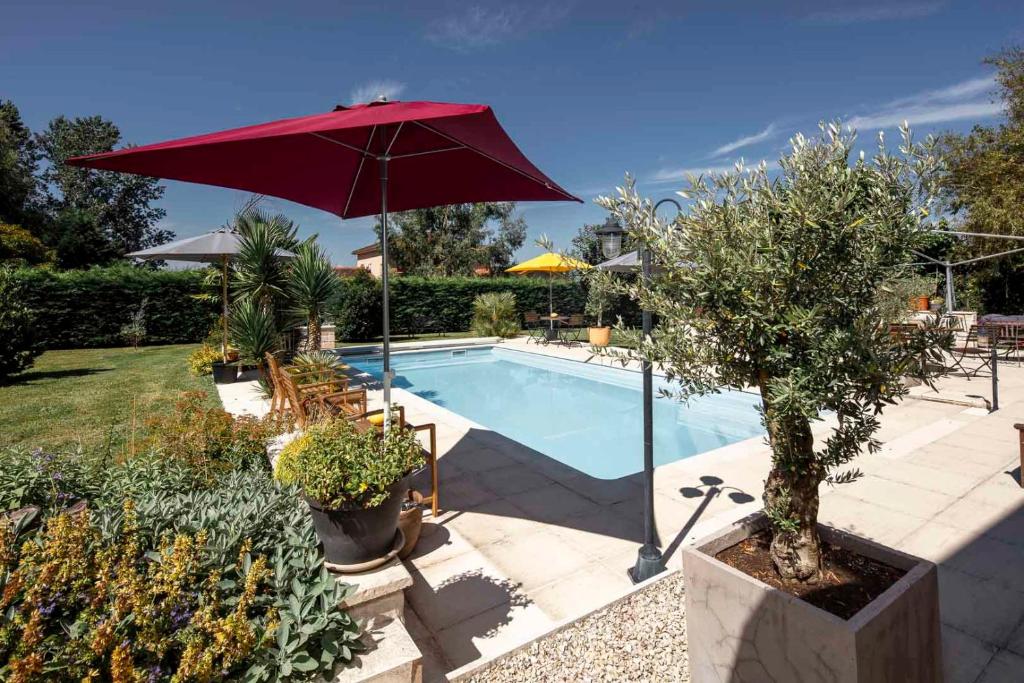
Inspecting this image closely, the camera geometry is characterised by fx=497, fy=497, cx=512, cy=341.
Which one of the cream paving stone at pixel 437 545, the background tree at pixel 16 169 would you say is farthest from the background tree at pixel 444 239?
the cream paving stone at pixel 437 545

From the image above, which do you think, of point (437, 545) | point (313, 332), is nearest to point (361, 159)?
point (437, 545)

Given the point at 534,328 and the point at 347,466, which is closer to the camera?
the point at 347,466

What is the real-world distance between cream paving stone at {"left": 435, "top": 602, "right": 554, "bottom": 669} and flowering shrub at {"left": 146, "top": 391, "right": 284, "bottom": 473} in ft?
6.99

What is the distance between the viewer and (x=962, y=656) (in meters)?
2.20

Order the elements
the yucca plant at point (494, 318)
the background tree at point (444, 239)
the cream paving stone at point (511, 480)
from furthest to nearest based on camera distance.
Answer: the background tree at point (444, 239)
the yucca plant at point (494, 318)
the cream paving stone at point (511, 480)

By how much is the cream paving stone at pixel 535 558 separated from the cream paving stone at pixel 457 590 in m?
0.07

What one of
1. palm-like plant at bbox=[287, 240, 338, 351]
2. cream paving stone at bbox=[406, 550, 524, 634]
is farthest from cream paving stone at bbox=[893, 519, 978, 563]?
palm-like plant at bbox=[287, 240, 338, 351]

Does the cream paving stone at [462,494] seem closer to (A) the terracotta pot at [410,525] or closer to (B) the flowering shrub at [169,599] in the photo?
(A) the terracotta pot at [410,525]

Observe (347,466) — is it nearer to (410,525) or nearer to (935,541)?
(410,525)

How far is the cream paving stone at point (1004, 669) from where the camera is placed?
6.78 feet

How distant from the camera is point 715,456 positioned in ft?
16.4

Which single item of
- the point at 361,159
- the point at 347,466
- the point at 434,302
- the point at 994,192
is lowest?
the point at 347,466

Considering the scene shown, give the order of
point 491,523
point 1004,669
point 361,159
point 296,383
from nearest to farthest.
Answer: point 1004,669 → point 491,523 → point 361,159 → point 296,383

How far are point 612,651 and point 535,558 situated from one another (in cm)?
91
